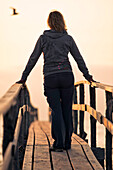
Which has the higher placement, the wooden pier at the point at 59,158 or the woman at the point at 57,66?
the woman at the point at 57,66

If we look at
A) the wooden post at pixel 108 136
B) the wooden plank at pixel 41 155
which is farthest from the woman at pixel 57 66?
the wooden post at pixel 108 136

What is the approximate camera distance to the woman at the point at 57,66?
18.2 ft

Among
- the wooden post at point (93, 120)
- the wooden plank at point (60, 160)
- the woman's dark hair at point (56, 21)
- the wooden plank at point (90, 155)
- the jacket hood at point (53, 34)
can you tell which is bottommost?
the wooden plank at point (90, 155)

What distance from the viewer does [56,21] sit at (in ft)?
18.1

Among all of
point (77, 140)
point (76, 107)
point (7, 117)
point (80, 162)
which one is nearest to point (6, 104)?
point (7, 117)

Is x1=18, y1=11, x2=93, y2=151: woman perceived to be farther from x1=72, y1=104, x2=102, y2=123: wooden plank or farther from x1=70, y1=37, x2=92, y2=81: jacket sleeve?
x1=72, y1=104, x2=102, y2=123: wooden plank

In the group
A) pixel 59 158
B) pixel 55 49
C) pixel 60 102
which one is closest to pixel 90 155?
pixel 59 158

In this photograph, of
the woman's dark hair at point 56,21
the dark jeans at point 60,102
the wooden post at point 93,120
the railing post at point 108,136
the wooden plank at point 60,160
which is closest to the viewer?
the railing post at point 108,136

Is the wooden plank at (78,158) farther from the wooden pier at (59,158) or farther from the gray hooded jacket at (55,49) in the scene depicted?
the gray hooded jacket at (55,49)

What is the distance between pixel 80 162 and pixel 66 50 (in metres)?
1.39

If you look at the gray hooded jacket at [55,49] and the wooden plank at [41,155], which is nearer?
the wooden plank at [41,155]

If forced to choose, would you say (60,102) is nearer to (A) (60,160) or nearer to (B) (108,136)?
(A) (60,160)

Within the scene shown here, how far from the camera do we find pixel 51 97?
5715 mm

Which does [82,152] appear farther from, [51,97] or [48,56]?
[48,56]
